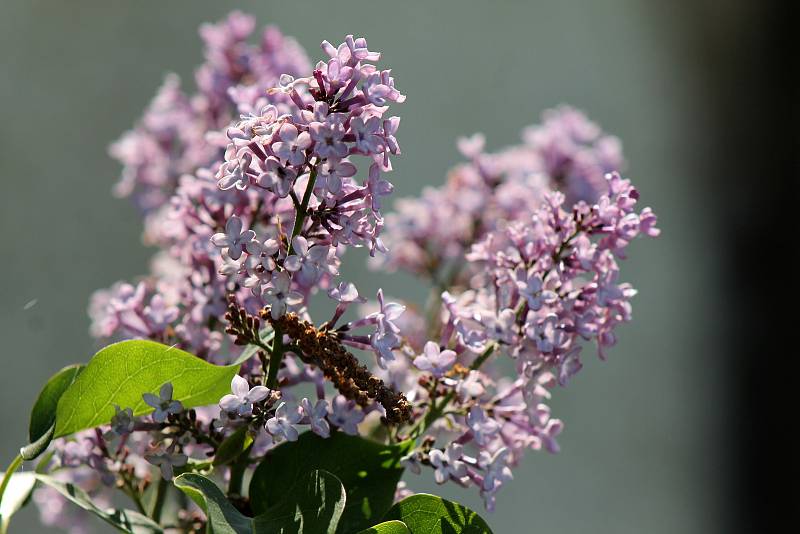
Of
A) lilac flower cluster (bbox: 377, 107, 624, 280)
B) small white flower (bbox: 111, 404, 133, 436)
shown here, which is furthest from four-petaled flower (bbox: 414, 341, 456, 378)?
lilac flower cluster (bbox: 377, 107, 624, 280)

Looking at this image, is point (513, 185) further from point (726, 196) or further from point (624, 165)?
point (726, 196)

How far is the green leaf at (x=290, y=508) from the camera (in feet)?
1.00

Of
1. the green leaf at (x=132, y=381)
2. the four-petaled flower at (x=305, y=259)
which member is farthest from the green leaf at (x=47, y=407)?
the four-petaled flower at (x=305, y=259)

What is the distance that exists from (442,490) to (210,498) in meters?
1.25

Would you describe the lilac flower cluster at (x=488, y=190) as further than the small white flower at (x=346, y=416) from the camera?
Yes

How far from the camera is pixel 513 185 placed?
24.1 inches

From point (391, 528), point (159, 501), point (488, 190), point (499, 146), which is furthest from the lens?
point (499, 146)

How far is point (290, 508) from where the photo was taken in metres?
0.33

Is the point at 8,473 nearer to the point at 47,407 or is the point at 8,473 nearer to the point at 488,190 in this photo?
the point at 47,407

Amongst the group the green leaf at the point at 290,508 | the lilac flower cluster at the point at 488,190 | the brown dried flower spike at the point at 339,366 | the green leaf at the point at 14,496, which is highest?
the lilac flower cluster at the point at 488,190

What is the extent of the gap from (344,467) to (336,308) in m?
0.06

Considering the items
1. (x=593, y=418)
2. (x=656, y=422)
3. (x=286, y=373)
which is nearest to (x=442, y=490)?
(x=593, y=418)

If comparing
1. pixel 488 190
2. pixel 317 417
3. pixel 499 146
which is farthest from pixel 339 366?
pixel 499 146

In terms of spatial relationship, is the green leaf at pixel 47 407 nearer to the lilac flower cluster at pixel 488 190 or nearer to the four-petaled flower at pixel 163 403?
the four-petaled flower at pixel 163 403
